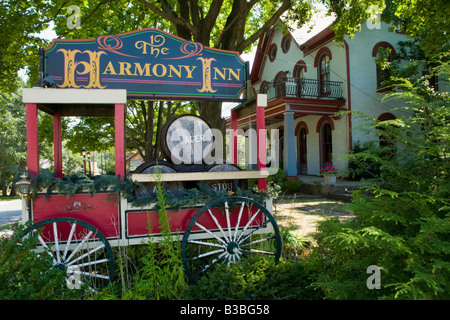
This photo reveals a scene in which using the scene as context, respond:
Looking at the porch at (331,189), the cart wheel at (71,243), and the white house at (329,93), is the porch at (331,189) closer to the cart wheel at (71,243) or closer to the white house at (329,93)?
the white house at (329,93)

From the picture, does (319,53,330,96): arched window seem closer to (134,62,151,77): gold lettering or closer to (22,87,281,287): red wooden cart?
(134,62,151,77): gold lettering

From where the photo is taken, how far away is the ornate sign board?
3.75 meters

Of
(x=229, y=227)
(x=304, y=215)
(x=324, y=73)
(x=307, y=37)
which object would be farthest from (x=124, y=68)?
(x=307, y=37)

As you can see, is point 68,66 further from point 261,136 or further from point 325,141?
point 325,141

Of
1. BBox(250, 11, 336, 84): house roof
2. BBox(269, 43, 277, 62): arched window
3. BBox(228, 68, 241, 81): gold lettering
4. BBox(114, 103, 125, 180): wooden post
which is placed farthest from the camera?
BBox(269, 43, 277, 62): arched window

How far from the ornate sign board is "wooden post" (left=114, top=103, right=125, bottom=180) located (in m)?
0.52

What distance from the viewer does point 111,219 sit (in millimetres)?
3420

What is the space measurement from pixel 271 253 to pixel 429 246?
1872 mm

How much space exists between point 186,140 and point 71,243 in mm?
1781

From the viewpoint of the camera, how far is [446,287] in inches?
88.9

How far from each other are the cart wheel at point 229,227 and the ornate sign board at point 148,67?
152 centimetres

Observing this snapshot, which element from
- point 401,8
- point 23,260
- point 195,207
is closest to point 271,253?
point 195,207

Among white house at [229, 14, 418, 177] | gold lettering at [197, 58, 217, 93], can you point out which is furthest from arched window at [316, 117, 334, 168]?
gold lettering at [197, 58, 217, 93]

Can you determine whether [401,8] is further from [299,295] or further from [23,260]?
[23,260]
